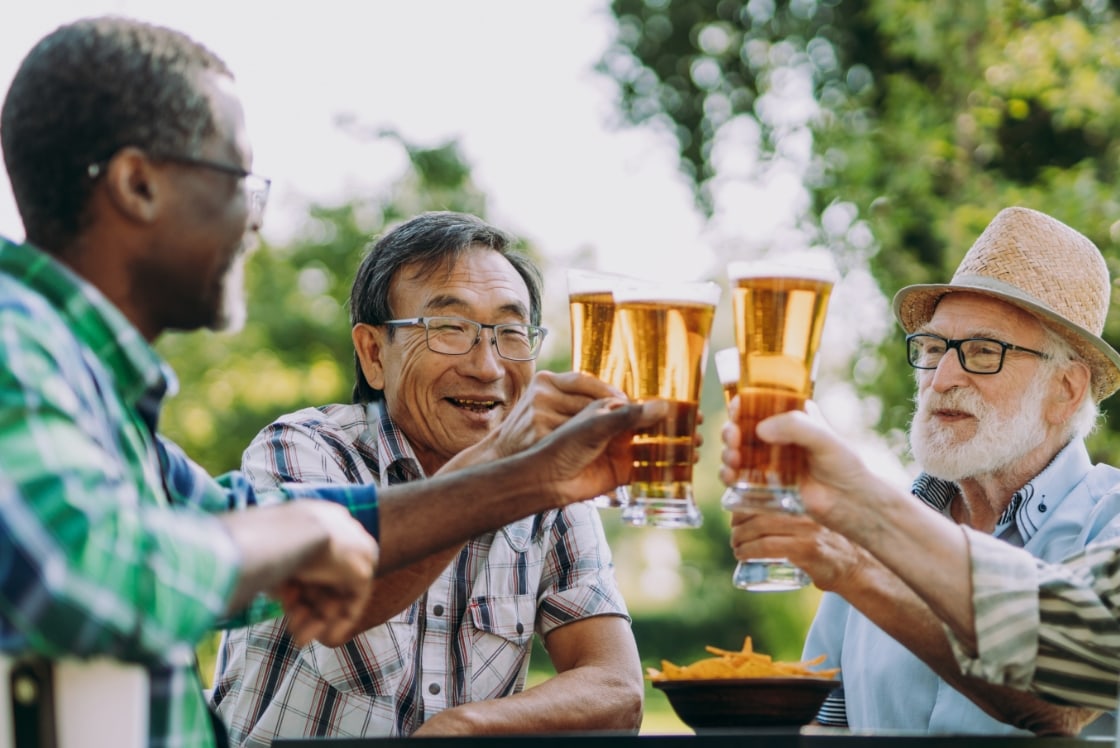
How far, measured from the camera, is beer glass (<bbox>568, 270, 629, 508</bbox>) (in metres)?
2.93

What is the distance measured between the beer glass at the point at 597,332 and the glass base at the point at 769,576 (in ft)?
1.10

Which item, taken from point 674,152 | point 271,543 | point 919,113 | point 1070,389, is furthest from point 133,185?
point 674,152

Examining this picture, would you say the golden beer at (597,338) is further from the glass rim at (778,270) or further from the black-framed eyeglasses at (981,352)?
the black-framed eyeglasses at (981,352)

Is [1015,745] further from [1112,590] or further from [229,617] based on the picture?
[229,617]

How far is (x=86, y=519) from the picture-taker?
5.84 feet

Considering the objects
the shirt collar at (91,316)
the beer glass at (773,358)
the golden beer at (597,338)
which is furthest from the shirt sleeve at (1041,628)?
the shirt collar at (91,316)

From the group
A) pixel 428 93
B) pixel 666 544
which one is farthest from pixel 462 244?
pixel 666 544

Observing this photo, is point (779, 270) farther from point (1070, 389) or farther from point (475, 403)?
point (1070, 389)

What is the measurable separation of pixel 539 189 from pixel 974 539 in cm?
2027

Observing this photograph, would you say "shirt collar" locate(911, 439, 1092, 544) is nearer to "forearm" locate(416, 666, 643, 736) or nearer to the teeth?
"forearm" locate(416, 666, 643, 736)

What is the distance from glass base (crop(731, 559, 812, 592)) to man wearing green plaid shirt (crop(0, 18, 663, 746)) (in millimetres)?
1068

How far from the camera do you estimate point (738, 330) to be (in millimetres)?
2604

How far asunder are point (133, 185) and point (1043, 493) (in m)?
2.84

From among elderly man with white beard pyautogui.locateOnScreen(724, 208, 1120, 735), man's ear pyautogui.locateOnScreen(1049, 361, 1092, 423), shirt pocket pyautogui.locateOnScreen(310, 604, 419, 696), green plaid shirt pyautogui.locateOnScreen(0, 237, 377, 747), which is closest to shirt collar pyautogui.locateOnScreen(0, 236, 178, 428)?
green plaid shirt pyautogui.locateOnScreen(0, 237, 377, 747)
